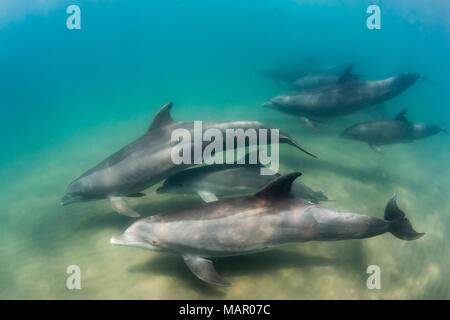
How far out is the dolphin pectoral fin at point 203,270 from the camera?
4116mm

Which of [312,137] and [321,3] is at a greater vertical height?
[321,3]

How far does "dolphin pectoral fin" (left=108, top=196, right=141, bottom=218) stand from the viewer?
601 centimetres

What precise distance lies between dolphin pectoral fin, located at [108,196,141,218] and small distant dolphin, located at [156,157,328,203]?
0.78 metres

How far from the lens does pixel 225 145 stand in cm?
666

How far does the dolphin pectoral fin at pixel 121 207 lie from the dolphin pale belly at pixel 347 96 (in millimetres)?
7273

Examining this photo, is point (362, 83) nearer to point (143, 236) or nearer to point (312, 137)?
point (312, 137)

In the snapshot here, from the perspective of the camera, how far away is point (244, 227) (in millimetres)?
4285

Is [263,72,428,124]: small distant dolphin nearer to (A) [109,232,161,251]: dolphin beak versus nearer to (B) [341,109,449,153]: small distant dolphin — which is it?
(B) [341,109,449,153]: small distant dolphin

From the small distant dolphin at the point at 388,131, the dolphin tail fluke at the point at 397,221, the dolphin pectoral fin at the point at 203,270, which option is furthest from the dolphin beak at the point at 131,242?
the small distant dolphin at the point at 388,131

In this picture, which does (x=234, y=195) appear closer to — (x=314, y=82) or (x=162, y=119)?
(x=162, y=119)

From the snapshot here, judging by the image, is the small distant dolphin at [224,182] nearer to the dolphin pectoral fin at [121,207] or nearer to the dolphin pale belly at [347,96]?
the dolphin pectoral fin at [121,207]

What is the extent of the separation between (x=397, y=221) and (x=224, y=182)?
314 cm
